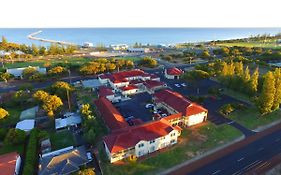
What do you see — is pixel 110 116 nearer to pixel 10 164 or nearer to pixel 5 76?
pixel 10 164

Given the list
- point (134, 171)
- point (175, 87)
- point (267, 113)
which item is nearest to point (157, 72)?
point (175, 87)

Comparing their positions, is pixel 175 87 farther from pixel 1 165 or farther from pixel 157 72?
pixel 1 165

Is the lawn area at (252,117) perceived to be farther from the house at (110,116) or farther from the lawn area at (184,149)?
the house at (110,116)

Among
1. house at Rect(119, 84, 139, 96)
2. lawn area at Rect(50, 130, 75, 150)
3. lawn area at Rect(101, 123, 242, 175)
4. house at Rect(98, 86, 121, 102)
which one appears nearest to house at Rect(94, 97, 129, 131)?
house at Rect(98, 86, 121, 102)

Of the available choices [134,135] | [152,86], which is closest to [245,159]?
[134,135]

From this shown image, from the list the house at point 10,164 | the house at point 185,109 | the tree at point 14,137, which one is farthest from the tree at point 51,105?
the house at point 185,109

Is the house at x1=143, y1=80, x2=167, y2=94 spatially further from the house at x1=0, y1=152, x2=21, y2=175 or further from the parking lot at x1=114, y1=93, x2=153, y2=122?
the house at x1=0, y1=152, x2=21, y2=175
